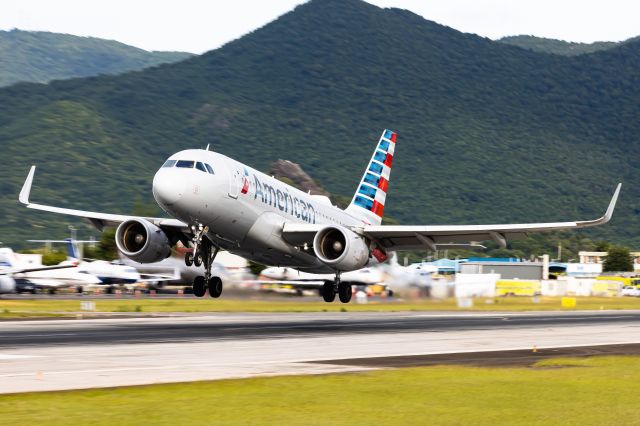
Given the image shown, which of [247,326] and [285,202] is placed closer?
[285,202]

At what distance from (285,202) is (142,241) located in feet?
20.3

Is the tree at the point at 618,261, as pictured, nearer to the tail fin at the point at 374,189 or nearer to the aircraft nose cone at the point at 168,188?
the tail fin at the point at 374,189

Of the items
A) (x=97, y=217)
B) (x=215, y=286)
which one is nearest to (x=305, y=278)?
(x=97, y=217)

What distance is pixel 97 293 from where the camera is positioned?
96.9 metres

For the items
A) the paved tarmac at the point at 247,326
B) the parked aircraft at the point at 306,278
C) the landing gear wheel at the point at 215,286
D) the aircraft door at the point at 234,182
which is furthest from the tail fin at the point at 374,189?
the parked aircraft at the point at 306,278

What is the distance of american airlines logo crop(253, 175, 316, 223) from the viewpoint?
133ft

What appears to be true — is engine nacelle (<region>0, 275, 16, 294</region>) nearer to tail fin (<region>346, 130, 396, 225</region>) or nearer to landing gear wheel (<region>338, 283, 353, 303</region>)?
tail fin (<region>346, 130, 396, 225</region>)

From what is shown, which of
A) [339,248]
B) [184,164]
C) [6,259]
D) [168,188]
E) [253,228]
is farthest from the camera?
[6,259]

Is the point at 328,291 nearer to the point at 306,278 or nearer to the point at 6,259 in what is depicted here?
the point at 306,278

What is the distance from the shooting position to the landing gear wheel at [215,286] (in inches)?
1747

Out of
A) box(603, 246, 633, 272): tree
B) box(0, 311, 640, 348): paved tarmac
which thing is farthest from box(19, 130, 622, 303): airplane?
box(603, 246, 633, 272): tree

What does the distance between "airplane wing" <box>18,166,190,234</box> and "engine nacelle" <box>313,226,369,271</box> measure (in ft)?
18.9

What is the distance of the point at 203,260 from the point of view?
42344 millimetres

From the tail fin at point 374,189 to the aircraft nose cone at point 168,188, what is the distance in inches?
696
